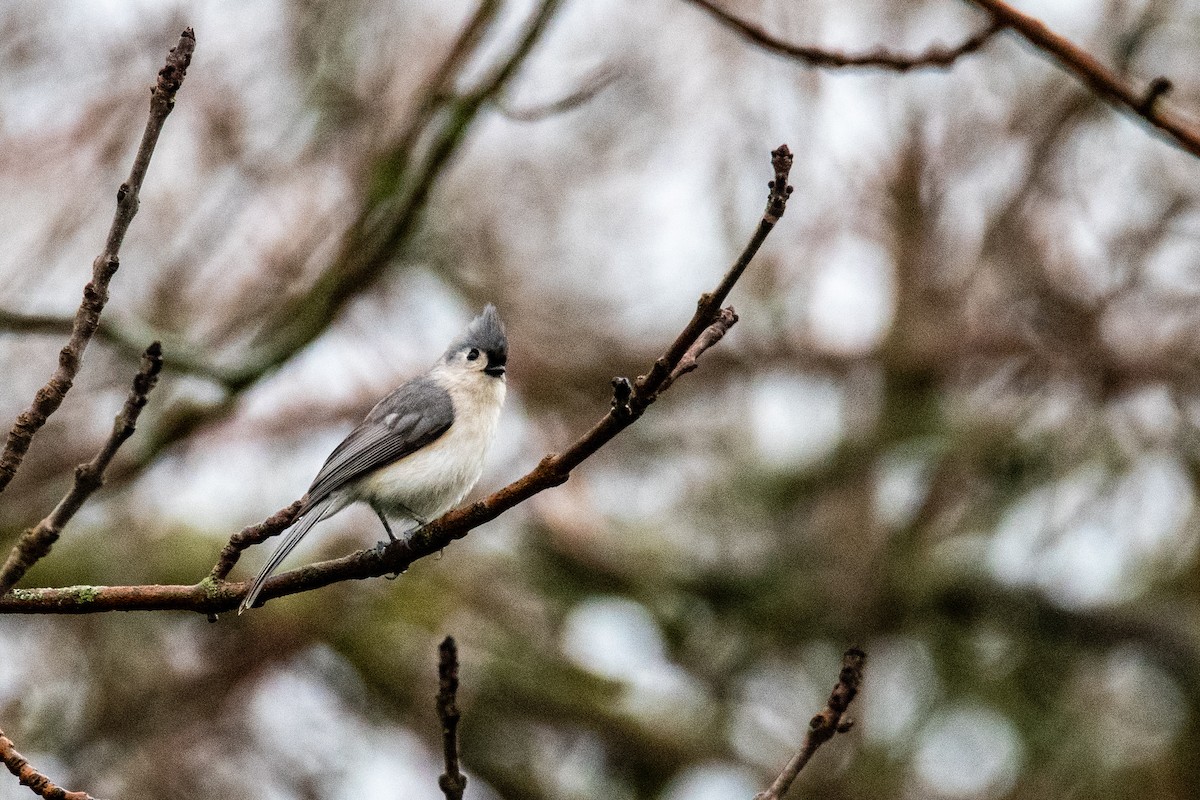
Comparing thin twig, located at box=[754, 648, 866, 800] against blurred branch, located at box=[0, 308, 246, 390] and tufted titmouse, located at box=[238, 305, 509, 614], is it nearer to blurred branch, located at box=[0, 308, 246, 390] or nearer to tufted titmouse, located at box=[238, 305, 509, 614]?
tufted titmouse, located at box=[238, 305, 509, 614]

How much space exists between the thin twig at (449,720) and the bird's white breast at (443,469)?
225 centimetres

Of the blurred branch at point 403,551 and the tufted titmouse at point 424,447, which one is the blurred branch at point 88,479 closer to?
the blurred branch at point 403,551

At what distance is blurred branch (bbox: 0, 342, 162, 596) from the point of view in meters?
2.15

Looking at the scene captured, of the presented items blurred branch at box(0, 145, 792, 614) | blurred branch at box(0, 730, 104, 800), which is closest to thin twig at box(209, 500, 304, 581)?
blurred branch at box(0, 145, 792, 614)

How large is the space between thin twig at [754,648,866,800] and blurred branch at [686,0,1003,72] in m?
1.62

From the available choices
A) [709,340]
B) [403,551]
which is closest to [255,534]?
[403,551]

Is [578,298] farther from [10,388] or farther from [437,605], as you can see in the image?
[10,388]

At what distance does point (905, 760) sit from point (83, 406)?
17.1 ft

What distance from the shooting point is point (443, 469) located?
4.82 m

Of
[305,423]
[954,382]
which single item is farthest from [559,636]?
[954,382]

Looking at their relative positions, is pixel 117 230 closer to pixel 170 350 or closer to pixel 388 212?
pixel 170 350

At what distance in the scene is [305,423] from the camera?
26.2 feet

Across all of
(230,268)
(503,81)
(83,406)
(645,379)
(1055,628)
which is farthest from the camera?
(1055,628)

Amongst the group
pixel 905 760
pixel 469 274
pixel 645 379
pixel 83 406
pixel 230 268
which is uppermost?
pixel 469 274
